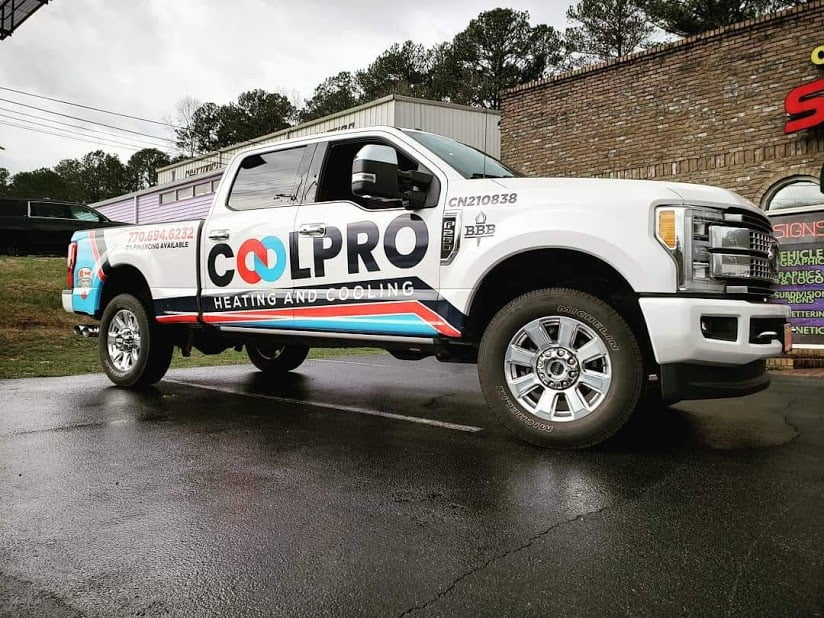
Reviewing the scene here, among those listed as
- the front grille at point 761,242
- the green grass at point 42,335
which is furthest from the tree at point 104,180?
the front grille at point 761,242

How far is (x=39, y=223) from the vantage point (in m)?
17.7

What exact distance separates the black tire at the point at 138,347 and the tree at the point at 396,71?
50.5m

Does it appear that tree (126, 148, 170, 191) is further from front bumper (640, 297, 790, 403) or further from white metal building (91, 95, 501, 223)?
front bumper (640, 297, 790, 403)

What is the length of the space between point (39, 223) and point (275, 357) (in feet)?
45.1


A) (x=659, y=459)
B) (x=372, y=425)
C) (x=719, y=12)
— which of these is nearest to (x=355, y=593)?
(x=659, y=459)

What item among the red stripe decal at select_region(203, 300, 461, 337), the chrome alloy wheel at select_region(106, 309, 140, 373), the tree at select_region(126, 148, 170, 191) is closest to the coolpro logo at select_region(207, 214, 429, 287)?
the red stripe decal at select_region(203, 300, 461, 337)

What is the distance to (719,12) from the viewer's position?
2872 cm

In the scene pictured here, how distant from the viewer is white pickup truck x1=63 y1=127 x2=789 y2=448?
3533 mm

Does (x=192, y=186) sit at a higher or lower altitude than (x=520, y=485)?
higher

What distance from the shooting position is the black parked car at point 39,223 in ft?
57.5

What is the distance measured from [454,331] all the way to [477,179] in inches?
40.2

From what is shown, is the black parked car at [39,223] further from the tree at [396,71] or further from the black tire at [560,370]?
the tree at [396,71]

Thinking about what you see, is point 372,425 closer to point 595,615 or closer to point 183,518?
point 183,518

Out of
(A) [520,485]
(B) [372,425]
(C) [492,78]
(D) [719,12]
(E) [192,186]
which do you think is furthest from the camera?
(C) [492,78]
